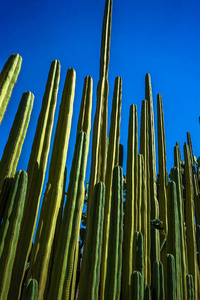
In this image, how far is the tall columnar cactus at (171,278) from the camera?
237 centimetres

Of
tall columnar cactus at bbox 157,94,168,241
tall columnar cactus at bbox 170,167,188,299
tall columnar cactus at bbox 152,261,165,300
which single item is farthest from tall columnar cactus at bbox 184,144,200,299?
tall columnar cactus at bbox 152,261,165,300

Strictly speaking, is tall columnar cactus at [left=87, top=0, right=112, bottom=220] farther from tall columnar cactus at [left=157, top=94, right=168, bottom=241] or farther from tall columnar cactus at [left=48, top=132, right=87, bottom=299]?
tall columnar cactus at [left=157, top=94, right=168, bottom=241]

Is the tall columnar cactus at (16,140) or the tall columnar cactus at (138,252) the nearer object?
the tall columnar cactus at (16,140)

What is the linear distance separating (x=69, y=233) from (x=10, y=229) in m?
0.38

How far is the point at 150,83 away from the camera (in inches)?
155

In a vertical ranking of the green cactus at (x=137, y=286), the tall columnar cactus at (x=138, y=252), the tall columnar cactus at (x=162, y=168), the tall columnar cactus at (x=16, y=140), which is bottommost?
the green cactus at (x=137, y=286)

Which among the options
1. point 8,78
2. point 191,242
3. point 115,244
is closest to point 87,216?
Result: point 115,244

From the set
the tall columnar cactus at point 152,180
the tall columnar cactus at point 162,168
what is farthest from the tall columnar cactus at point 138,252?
the tall columnar cactus at point 162,168

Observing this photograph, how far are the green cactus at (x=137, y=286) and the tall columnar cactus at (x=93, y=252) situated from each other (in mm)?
320

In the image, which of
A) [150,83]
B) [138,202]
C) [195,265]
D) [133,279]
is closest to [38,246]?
[133,279]

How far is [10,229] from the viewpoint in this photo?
181cm

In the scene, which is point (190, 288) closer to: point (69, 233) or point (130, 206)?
point (130, 206)

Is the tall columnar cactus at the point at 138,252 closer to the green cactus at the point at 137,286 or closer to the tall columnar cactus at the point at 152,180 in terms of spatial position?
the green cactus at the point at 137,286

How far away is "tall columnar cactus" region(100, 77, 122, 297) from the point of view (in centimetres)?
225
